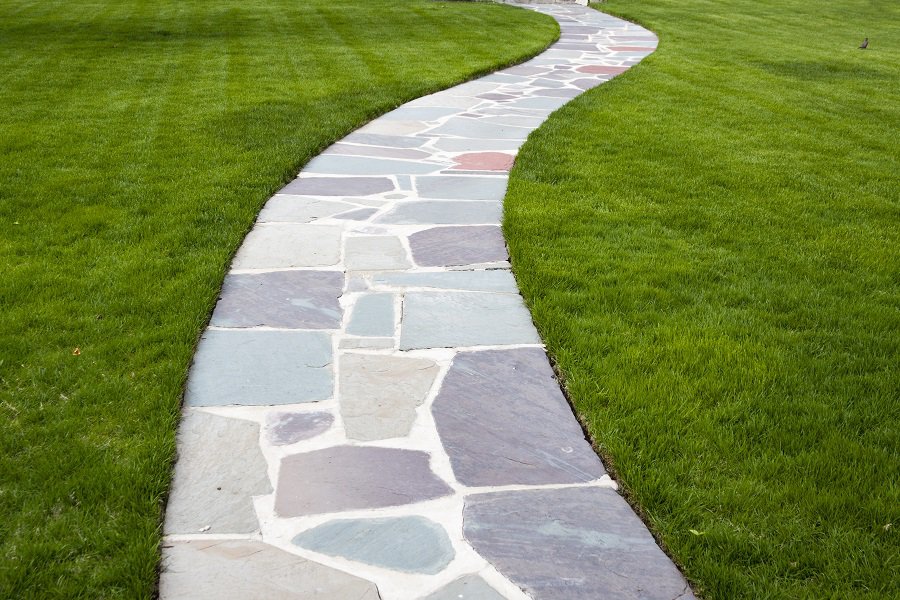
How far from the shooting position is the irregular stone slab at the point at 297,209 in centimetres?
486

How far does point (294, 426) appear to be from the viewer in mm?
2803

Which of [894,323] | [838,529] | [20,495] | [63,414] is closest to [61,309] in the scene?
[63,414]

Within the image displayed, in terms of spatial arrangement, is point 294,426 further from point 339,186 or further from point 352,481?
point 339,186

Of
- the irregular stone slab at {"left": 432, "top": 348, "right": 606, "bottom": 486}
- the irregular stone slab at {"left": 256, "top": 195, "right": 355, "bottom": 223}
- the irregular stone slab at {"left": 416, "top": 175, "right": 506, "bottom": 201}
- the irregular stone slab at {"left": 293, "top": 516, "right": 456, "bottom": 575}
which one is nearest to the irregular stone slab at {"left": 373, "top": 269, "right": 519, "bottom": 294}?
the irregular stone slab at {"left": 432, "top": 348, "right": 606, "bottom": 486}

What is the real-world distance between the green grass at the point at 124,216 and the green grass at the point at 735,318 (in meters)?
1.58

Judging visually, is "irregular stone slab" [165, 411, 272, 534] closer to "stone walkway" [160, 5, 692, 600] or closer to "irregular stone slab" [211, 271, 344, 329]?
"stone walkway" [160, 5, 692, 600]

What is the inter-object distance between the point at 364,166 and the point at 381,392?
3352 millimetres

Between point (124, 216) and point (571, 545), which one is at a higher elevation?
point (124, 216)

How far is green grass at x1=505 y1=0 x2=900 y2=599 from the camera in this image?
2316mm

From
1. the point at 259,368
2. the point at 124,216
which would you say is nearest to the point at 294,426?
A: the point at 259,368

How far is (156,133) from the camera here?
6.48 meters

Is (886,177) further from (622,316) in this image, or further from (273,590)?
(273,590)

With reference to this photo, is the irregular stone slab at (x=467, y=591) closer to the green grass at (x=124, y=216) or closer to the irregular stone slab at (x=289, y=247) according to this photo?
the green grass at (x=124, y=216)

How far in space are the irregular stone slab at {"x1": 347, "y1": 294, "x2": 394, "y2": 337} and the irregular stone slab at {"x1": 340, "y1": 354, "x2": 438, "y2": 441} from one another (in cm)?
23
